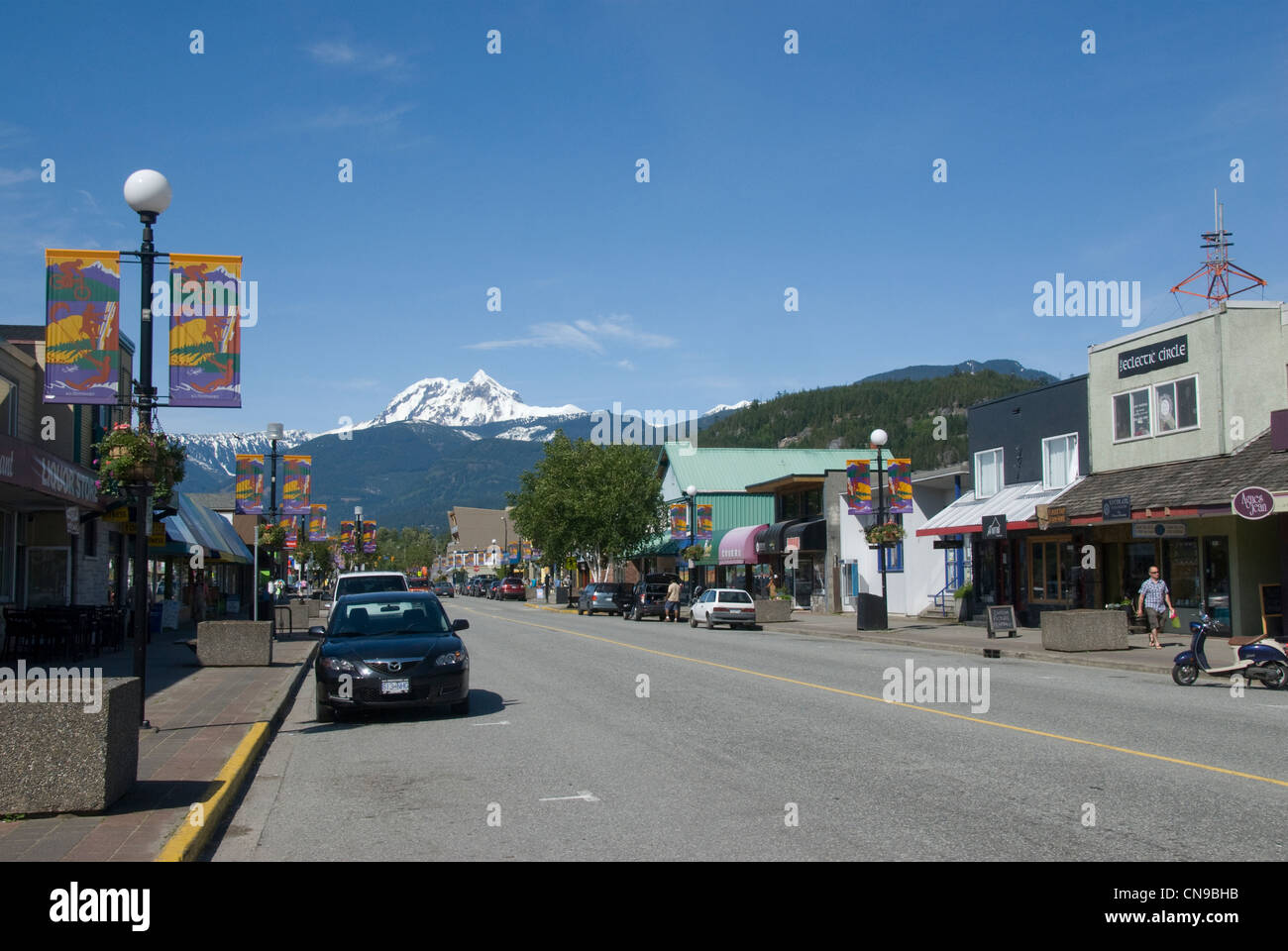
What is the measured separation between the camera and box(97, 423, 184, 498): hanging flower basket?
39.9 feet

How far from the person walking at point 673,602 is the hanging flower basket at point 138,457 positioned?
3222 cm

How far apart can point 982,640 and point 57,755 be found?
78.9 ft

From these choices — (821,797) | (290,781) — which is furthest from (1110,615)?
(290,781)

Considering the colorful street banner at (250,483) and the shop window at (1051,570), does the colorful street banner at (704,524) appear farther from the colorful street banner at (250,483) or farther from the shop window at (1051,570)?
the colorful street banner at (250,483)

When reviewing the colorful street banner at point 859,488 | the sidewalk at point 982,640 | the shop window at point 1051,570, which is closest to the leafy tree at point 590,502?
the colorful street banner at point 859,488

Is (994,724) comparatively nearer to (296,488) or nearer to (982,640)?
(982,640)

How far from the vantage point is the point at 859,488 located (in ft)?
135

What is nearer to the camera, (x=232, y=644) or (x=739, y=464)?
(x=232, y=644)

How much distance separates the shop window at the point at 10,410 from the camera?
72.8 ft

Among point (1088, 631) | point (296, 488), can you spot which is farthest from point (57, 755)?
point (296, 488)

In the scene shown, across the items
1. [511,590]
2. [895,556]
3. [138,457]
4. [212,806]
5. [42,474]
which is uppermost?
[42,474]

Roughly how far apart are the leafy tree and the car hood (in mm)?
48708

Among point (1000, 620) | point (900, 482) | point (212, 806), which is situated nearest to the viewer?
point (212, 806)
